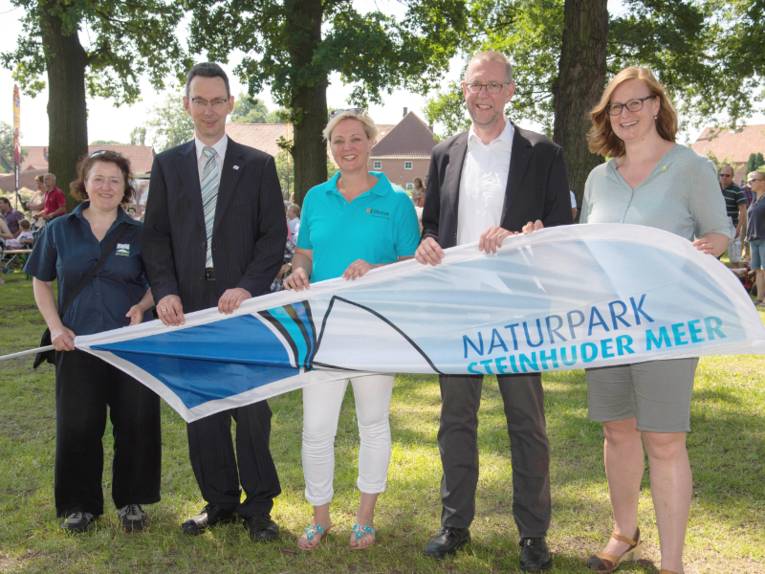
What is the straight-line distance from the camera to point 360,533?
12.7ft

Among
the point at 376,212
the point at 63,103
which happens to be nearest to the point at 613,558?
the point at 376,212

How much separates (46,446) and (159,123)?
13740cm

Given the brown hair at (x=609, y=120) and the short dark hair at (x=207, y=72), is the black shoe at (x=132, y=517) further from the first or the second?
the brown hair at (x=609, y=120)

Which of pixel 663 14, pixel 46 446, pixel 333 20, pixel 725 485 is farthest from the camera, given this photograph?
pixel 663 14

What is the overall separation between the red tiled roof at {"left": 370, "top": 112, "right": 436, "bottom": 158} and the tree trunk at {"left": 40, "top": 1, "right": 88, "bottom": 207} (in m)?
66.4

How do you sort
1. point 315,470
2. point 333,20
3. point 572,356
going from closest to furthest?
1. point 572,356
2. point 315,470
3. point 333,20

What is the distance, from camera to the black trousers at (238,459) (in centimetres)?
398

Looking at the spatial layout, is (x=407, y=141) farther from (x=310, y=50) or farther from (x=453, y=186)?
(x=453, y=186)

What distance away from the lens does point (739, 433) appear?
559 centimetres

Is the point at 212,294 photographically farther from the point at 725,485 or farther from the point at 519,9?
the point at 519,9

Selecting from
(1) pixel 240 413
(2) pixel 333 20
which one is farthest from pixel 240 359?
(2) pixel 333 20

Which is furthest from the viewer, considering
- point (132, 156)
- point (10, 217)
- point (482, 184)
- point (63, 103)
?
point (132, 156)

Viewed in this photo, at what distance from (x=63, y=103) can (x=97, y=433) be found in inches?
505

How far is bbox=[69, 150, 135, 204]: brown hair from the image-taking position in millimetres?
4035
